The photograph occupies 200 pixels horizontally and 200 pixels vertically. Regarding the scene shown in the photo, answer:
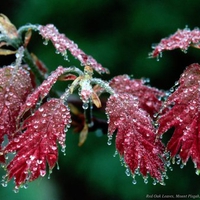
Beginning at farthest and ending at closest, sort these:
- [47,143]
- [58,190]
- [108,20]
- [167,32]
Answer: [58,190] → [108,20] → [167,32] → [47,143]

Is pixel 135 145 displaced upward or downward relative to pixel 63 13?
downward

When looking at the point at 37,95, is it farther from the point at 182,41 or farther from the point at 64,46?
the point at 182,41

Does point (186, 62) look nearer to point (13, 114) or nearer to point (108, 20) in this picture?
point (108, 20)

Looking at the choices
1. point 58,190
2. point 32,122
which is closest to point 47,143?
point 32,122

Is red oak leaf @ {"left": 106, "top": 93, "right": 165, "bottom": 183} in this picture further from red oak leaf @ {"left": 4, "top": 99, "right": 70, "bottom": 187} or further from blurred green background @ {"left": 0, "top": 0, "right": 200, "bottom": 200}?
blurred green background @ {"left": 0, "top": 0, "right": 200, "bottom": 200}

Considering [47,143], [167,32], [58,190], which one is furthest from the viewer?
[58,190]

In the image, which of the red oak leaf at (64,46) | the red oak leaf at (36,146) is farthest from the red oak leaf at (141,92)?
the red oak leaf at (36,146)
